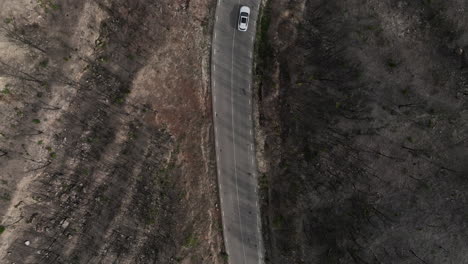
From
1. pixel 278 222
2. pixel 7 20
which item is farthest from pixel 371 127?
A: pixel 7 20

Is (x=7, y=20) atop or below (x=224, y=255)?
atop

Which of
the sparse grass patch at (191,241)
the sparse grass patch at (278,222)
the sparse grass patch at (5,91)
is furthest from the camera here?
the sparse grass patch at (278,222)

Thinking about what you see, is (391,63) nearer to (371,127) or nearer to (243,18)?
(371,127)

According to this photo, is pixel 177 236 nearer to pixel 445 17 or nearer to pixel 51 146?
pixel 51 146

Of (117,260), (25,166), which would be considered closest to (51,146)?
(25,166)

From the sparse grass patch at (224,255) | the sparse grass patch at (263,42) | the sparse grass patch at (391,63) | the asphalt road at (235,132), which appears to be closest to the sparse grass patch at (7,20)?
the asphalt road at (235,132)

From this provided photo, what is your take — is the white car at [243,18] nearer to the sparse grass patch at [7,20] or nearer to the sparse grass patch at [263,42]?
Answer: the sparse grass patch at [263,42]
